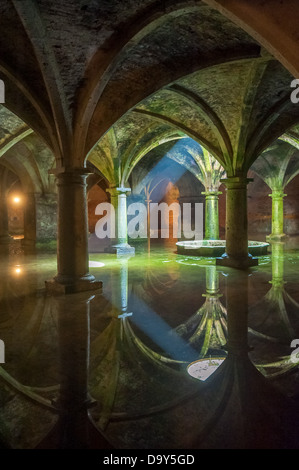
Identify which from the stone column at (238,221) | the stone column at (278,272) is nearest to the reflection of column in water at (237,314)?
the stone column at (278,272)

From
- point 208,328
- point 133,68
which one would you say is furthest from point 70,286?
point 133,68

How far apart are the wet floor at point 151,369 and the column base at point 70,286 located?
7.5 inches

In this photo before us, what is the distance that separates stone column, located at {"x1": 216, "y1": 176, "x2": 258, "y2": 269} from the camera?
8.69 meters

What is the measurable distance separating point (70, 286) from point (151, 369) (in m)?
3.36

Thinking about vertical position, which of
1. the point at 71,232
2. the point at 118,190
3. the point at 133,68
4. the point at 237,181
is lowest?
the point at 71,232

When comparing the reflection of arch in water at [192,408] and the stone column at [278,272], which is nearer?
the reflection of arch in water at [192,408]

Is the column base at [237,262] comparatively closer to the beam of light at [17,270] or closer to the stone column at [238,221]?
the stone column at [238,221]

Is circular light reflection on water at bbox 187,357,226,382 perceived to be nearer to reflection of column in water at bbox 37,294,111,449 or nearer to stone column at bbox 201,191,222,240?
reflection of column in water at bbox 37,294,111,449

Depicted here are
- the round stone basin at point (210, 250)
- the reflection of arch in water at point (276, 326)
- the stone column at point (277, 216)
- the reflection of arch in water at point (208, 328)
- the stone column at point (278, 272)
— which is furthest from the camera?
the stone column at point (277, 216)

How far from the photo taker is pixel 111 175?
39.4 feet

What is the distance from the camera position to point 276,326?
3.90 meters

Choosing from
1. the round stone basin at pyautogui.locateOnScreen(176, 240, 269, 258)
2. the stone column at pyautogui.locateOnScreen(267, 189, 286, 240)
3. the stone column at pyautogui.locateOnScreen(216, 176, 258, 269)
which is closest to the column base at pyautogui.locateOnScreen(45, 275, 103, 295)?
the stone column at pyautogui.locateOnScreen(216, 176, 258, 269)

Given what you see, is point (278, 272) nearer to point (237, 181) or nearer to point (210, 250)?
point (237, 181)

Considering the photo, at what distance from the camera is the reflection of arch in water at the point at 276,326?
2.86 meters
